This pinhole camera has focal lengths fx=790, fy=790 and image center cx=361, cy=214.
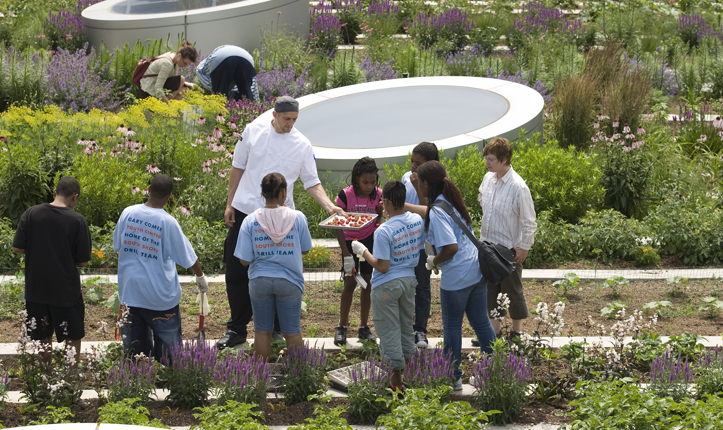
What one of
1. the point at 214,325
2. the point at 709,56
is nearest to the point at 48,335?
the point at 214,325

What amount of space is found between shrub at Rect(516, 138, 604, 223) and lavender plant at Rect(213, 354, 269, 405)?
452cm

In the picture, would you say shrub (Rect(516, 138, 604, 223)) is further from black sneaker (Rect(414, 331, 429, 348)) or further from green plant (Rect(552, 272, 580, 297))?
black sneaker (Rect(414, 331, 429, 348))

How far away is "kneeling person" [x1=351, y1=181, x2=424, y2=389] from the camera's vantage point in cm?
493

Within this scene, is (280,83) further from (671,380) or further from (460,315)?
(671,380)

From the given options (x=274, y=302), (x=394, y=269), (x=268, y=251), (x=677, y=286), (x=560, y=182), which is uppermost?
(x=268, y=251)

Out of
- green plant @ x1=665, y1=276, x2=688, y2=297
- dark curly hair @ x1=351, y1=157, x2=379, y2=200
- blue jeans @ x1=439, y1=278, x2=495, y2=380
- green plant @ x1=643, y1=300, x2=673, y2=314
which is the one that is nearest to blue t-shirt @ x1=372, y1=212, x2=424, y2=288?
blue jeans @ x1=439, y1=278, x2=495, y2=380

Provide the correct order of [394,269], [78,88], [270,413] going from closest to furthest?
[270,413]
[394,269]
[78,88]

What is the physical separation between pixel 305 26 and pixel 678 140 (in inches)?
313

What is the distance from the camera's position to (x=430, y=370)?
4.96 m

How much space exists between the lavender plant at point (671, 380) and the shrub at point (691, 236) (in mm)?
3014

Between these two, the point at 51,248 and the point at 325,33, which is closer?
the point at 51,248

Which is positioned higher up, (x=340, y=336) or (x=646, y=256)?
(x=340, y=336)

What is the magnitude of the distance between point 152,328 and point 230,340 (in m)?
0.75

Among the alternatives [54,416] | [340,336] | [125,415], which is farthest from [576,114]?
[54,416]
